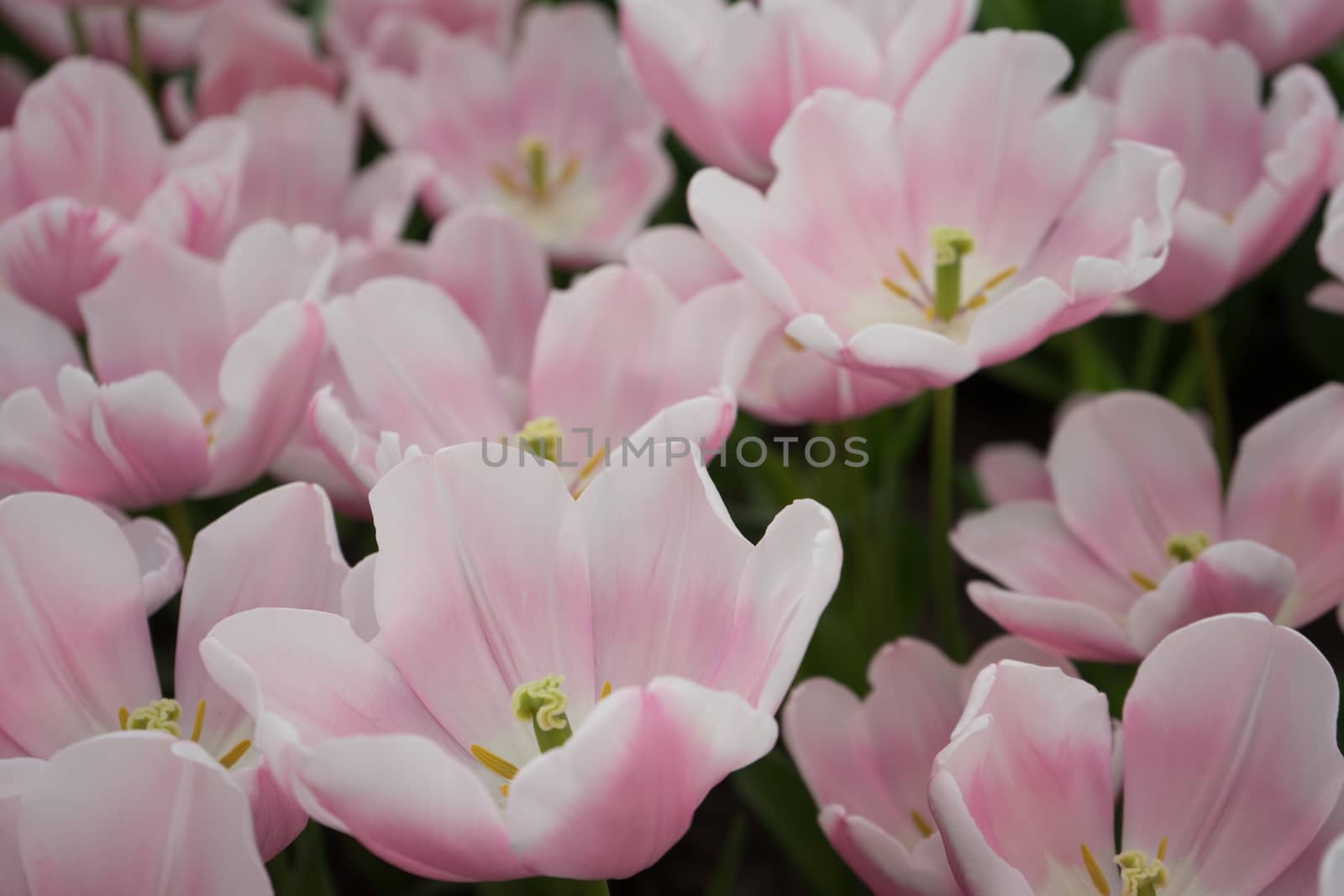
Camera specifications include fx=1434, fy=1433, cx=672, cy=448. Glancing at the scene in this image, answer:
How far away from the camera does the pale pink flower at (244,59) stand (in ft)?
3.40

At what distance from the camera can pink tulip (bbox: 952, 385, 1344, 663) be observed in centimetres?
66

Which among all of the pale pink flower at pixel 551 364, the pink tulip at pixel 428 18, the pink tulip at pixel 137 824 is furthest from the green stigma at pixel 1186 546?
the pink tulip at pixel 428 18

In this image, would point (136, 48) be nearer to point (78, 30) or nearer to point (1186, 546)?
point (78, 30)

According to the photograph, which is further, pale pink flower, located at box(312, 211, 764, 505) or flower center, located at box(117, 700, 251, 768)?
pale pink flower, located at box(312, 211, 764, 505)

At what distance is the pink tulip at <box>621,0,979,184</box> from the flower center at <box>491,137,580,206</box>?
31cm

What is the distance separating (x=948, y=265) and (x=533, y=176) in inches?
18.2

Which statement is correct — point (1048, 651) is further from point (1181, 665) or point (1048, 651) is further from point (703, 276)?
point (703, 276)

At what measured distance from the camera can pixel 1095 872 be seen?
558mm

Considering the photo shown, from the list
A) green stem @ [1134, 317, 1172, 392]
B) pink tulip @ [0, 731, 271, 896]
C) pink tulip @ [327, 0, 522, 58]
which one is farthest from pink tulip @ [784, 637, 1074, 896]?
pink tulip @ [327, 0, 522, 58]

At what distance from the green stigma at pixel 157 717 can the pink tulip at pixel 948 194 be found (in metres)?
0.32

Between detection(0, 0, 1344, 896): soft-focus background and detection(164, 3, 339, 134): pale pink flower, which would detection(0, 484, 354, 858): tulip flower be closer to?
detection(0, 0, 1344, 896): soft-focus background

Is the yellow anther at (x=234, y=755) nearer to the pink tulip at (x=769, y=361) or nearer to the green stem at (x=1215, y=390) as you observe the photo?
the pink tulip at (x=769, y=361)

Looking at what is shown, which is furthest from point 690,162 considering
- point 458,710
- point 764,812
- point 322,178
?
point 458,710

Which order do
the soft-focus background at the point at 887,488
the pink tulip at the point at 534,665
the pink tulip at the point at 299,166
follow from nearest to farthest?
1. the pink tulip at the point at 534,665
2. the soft-focus background at the point at 887,488
3. the pink tulip at the point at 299,166
